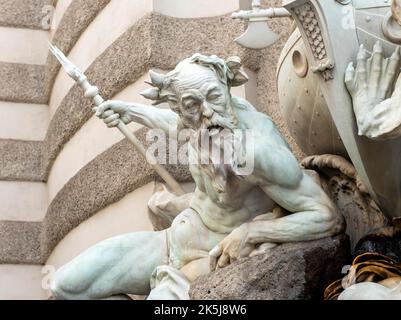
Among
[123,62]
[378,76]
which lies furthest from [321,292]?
[123,62]

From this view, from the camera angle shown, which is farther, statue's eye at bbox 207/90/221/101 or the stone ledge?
the stone ledge

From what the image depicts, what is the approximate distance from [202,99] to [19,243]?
10.0ft

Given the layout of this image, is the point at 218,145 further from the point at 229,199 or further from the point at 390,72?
the point at 390,72

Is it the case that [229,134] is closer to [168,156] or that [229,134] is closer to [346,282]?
[346,282]

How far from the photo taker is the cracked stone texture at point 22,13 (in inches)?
247

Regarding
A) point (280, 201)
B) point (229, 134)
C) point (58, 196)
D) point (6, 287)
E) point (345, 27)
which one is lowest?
point (6, 287)

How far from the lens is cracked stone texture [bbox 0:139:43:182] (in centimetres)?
595

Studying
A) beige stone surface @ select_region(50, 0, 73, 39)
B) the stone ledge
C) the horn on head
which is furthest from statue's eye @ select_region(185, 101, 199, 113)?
beige stone surface @ select_region(50, 0, 73, 39)

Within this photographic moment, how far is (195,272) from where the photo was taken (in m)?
3.19

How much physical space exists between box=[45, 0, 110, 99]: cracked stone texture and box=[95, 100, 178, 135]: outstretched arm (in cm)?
173

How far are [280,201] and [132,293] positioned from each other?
63 cm

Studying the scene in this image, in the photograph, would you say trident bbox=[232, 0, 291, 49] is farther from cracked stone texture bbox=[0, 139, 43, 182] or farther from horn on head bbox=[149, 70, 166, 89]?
cracked stone texture bbox=[0, 139, 43, 182]

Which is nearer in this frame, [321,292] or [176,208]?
[321,292]

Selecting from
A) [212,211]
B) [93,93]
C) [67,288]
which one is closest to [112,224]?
[93,93]
